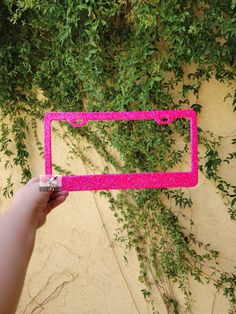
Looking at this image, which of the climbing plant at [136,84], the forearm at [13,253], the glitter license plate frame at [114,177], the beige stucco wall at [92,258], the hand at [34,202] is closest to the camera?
the forearm at [13,253]

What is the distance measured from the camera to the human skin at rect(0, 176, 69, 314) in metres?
0.56

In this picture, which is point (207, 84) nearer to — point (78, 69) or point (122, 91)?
point (122, 91)

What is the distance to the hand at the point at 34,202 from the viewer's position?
0.73 m

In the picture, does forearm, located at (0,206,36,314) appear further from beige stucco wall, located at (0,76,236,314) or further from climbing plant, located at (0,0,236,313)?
beige stucco wall, located at (0,76,236,314)

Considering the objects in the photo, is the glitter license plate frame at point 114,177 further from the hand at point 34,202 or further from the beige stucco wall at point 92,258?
the beige stucco wall at point 92,258

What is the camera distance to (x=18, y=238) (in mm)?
639

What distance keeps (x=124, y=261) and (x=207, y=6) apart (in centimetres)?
164

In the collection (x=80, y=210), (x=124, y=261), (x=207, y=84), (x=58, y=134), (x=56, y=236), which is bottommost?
(x=124, y=261)

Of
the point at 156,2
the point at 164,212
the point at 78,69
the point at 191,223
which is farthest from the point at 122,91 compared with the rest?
the point at 191,223

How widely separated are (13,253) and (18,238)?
35mm

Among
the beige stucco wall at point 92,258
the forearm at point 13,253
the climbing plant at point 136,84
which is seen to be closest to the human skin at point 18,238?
the forearm at point 13,253

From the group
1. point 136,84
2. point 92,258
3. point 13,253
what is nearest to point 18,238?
point 13,253

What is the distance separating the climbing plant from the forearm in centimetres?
138

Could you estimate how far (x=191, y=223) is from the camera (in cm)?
225
